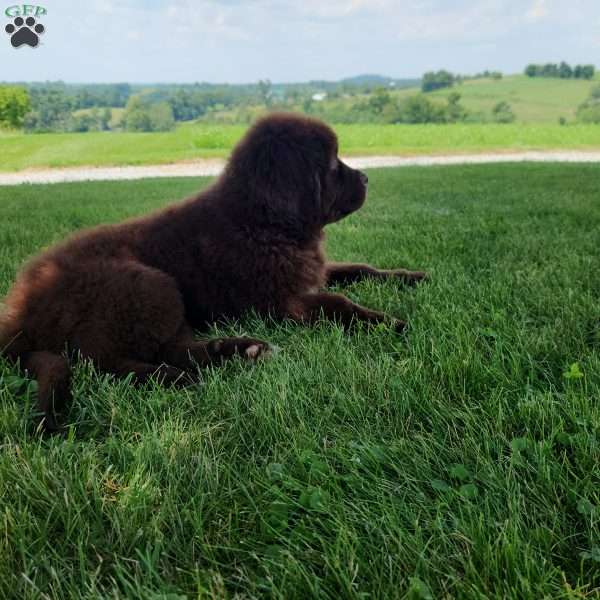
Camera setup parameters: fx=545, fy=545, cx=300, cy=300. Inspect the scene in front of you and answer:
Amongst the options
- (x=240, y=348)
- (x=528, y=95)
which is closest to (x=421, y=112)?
(x=528, y=95)

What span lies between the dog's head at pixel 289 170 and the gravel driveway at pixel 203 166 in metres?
11.1

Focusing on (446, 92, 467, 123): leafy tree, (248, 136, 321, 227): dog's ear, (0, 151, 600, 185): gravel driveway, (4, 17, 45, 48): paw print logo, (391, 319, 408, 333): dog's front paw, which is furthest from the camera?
(446, 92, 467, 123): leafy tree

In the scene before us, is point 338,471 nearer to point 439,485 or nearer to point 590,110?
point 439,485

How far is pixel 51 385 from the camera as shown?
180 centimetres

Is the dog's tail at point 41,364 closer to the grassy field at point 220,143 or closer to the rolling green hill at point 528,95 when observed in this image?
the grassy field at point 220,143

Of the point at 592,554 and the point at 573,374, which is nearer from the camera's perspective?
the point at 592,554

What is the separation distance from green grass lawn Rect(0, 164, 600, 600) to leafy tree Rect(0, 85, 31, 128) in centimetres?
3434

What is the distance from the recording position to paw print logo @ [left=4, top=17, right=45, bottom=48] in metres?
10.9

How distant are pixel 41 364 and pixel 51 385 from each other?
18 cm

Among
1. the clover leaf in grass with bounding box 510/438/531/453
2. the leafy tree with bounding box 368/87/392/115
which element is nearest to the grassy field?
the leafy tree with bounding box 368/87/392/115

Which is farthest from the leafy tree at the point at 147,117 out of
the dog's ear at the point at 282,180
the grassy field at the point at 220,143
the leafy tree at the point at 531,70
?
the leafy tree at the point at 531,70

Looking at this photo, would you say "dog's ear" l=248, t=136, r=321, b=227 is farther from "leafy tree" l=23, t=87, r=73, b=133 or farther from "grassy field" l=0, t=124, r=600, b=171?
"leafy tree" l=23, t=87, r=73, b=133

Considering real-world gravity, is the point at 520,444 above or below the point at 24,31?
below

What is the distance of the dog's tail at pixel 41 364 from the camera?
176cm
